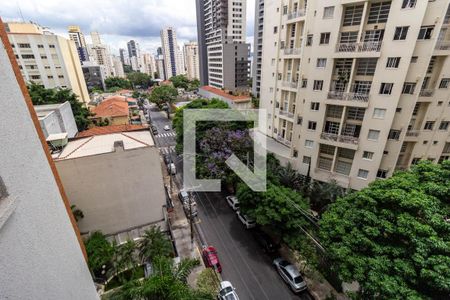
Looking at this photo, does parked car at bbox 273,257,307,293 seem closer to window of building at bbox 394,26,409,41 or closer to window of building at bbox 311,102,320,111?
window of building at bbox 311,102,320,111

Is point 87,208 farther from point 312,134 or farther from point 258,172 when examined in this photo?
point 312,134

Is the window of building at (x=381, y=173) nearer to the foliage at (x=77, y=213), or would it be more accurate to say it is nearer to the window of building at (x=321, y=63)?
the window of building at (x=321, y=63)

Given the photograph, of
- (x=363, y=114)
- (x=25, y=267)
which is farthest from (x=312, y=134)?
(x=25, y=267)

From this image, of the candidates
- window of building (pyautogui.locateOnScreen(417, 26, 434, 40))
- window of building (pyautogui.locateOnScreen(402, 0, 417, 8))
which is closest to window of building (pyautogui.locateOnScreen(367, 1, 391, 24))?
window of building (pyautogui.locateOnScreen(402, 0, 417, 8))

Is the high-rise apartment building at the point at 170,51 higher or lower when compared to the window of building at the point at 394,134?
higher

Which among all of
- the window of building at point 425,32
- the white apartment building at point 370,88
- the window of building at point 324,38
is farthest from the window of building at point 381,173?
the window of building at point 324,38

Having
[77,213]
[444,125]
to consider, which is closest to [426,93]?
[444,125]
